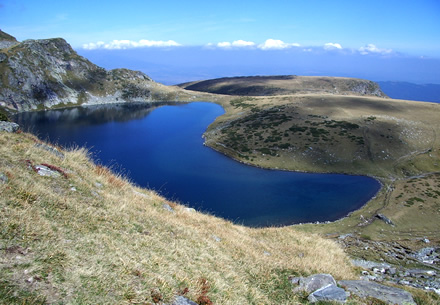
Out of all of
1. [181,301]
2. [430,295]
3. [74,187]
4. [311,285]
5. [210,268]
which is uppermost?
[74,187]

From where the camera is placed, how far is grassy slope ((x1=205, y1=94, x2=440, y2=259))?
46138mm

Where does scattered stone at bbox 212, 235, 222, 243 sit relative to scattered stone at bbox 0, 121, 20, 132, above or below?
below

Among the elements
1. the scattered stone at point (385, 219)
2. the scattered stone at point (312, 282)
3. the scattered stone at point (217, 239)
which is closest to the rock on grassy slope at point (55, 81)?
the scattered stone at point (217, 239)

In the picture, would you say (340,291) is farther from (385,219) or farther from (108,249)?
(385,219)

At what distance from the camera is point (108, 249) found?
9.76 meters

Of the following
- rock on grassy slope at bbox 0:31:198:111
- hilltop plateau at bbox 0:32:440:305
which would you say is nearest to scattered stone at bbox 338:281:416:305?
hilltop plateau at bbox 0:32:440:305

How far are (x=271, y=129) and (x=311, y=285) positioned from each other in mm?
89041

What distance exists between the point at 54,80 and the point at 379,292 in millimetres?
190271

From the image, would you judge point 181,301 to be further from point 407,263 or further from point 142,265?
point 407,263

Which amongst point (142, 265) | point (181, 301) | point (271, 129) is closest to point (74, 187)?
point (142, 265)

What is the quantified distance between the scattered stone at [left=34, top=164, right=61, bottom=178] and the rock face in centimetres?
15699

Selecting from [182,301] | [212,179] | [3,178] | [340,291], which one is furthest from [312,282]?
[212,179]

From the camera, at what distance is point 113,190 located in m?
16.7

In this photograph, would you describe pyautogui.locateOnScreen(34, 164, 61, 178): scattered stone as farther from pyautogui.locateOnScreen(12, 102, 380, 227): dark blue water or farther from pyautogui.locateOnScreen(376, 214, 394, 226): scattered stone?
pyautogui.locateOnScreen(376, 214, 394, 226): scattered stone
